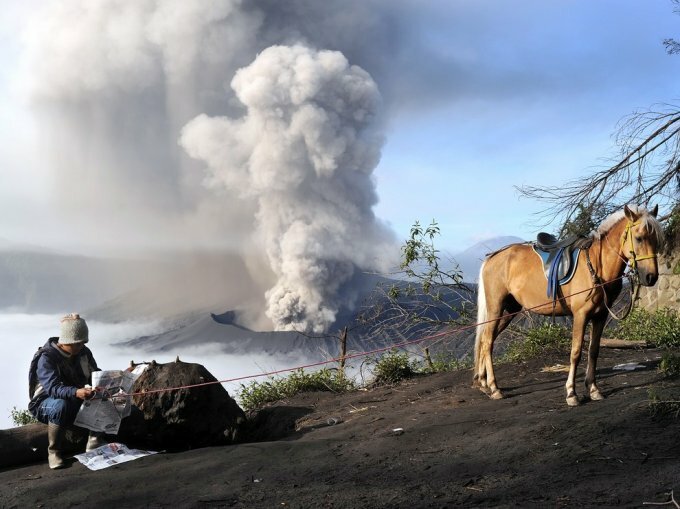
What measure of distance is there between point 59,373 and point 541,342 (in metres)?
6.95

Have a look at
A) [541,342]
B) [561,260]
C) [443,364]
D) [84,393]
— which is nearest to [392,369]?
[443,364]

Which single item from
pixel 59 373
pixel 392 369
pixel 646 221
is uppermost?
pixel 646 221

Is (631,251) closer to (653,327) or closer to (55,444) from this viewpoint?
(653,327)

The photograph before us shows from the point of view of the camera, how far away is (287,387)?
9.40 meters

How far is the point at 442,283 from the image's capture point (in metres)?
11.9

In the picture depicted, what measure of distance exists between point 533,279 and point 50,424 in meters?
5.09

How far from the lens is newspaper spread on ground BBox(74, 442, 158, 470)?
5.44 m

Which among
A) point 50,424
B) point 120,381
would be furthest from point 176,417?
point 50,424

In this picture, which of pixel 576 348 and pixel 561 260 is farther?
pixel 561 260

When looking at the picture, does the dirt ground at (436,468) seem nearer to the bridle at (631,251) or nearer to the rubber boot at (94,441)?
the rubber boot at (94,441)

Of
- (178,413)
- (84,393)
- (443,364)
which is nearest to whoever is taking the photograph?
(84,393)

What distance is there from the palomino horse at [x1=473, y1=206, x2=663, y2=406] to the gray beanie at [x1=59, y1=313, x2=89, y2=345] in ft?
14.2

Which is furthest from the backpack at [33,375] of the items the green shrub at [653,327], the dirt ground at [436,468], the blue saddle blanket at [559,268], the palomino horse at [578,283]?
the green shrub at [653,327]

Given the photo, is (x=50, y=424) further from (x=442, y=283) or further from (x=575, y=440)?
(x=442, y=283)
